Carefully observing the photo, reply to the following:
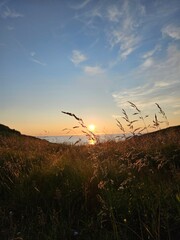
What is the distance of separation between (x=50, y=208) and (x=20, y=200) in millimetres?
595

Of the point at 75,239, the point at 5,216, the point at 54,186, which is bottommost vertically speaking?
the point at 75,239

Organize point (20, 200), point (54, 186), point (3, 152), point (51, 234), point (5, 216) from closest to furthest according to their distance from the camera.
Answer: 1. point (51, 234)
2. point (5, 216)
3. point (20, 200)
4. point (54, 186)
5. point (3, 152)

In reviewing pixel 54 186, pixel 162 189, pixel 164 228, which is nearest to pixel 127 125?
pixel 162 189

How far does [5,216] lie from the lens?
4871 millimetres

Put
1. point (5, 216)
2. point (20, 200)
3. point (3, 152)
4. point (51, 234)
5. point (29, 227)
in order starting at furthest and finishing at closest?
1. point (3, 152)
2. point (20, 200)
3. point (5, 216)
4. point (29, 227)
5. point (51, 234)

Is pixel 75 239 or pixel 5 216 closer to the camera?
pixel 75 239

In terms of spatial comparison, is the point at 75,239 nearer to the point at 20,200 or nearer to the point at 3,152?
the point at 20,200

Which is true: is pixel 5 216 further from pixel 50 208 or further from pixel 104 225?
pixel 104 225

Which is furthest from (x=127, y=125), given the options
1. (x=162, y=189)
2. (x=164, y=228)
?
(x=164, y=228)

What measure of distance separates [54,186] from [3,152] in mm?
4150

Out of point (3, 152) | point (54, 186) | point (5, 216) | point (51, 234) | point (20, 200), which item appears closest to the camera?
point (51, 234)

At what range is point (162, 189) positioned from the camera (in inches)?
193

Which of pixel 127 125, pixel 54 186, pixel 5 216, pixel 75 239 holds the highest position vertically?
pixel 127 125

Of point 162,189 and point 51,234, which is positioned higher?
point 162,189
